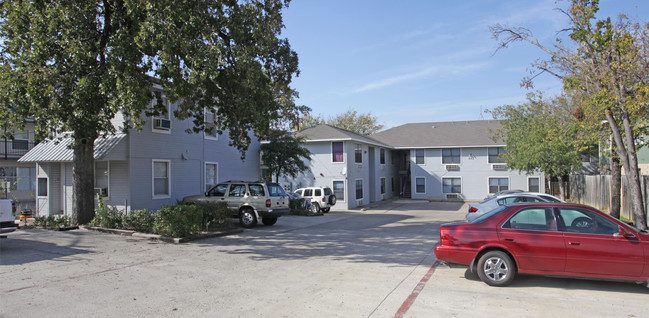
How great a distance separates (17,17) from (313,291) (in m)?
10.8

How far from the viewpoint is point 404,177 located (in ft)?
148

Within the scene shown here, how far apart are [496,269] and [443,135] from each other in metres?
35.1

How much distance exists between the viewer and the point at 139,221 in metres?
13.3

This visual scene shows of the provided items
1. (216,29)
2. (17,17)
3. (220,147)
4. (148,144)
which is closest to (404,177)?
(220,147)

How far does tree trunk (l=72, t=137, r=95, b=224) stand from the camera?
45.7 ft

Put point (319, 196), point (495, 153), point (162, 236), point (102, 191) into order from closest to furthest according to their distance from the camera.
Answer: point (162, 236) < point (102, 191) < point (319, 196) < point (495, 153)

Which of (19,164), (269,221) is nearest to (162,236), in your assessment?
(269,221)

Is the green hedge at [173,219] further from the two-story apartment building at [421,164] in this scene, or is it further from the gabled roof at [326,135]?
the two-story apartment building at [421,164]

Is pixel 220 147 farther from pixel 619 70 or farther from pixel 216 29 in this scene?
pixel 619 70

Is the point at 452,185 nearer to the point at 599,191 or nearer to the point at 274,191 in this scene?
the point at 599,191

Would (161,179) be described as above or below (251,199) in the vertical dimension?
above

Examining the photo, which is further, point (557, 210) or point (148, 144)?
point (148, 144)

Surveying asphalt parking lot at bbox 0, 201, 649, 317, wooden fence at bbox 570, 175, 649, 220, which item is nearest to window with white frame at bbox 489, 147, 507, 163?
wooden fence at bbox 570, 175, 649, 220

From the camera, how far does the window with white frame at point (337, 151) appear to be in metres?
31.3
